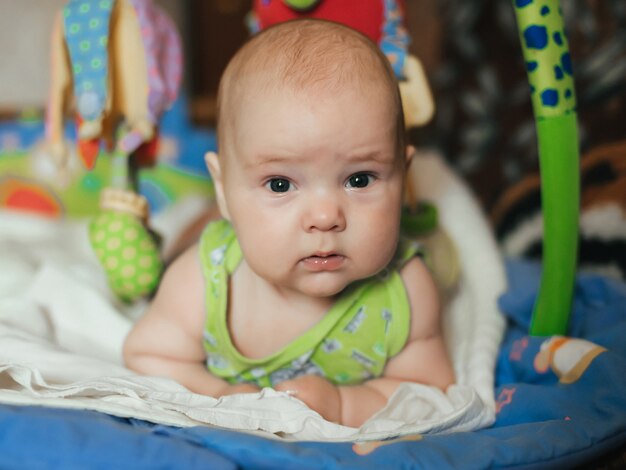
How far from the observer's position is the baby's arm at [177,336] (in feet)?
3.01

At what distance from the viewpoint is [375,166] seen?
0.78m

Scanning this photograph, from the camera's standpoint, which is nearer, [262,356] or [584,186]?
[262,356]

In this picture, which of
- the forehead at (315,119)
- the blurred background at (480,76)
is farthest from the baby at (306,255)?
the blurred background at (480,76)

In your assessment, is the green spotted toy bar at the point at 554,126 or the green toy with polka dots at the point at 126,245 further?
the green toy with polka dots at the point at 126,245

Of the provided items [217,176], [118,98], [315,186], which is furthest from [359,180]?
[118,98]

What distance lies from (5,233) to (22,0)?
2.10 ft

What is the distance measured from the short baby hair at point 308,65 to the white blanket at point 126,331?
1.01ft

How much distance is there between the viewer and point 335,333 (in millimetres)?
910

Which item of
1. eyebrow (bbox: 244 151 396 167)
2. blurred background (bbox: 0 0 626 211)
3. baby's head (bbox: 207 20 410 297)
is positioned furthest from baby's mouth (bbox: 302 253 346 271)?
blurred background (bbox: 0 0 626 211)

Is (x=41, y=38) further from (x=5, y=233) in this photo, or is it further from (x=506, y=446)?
A: (x=506, y=446)

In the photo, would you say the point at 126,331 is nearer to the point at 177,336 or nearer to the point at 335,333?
the point at 177,336

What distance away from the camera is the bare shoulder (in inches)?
36.4

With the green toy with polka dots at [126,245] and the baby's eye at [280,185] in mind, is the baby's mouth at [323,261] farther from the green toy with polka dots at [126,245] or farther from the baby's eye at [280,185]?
the green toy with polka dots at [126,245]

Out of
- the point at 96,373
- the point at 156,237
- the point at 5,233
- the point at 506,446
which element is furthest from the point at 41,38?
the point at 506,446
